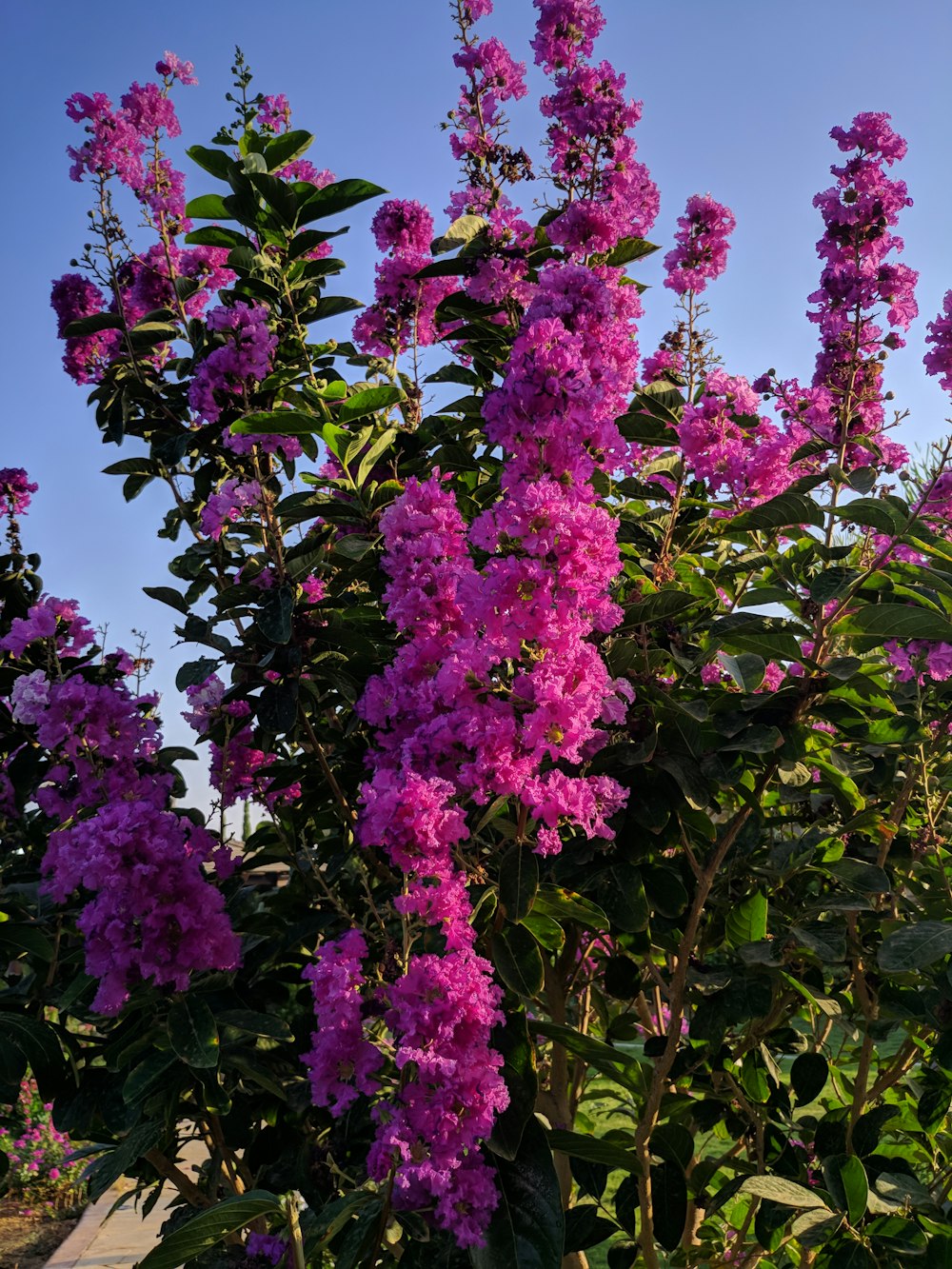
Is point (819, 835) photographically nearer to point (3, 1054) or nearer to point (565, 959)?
point (565, 959)

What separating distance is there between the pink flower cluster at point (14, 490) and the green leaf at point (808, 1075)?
259 cm

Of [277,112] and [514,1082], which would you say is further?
[277,112]

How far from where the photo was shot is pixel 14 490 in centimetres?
313

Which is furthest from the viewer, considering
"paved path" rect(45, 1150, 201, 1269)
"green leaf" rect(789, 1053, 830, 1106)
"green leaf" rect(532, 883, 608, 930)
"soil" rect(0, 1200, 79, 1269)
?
"soil" rect(0, 1200, 79, 1269)

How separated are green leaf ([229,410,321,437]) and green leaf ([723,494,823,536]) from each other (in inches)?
30.8

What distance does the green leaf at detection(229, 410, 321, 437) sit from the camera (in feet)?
6.26

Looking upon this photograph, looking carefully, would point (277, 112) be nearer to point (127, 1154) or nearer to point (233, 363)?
point (233, 363)

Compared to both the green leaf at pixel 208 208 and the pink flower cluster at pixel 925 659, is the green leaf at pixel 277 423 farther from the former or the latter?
the pink flower cluster at pixel 925 659

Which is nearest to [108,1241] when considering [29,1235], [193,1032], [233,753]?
[29,1235]

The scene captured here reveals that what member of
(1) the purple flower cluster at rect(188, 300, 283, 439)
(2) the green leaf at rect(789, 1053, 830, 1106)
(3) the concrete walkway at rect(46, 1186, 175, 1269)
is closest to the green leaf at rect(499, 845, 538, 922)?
(1) the purple flower cluster at rect(188, 300, 283, 439)

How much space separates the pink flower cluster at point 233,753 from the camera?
236 centimetres

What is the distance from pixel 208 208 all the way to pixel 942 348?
1743 millimetres

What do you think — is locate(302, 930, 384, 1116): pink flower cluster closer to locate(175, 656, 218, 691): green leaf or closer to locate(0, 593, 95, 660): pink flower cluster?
locate(175, 656, 218, 691): green leaf

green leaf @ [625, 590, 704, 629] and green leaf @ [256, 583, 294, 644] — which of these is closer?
green leaf @ [625, 590, 704, 629]
